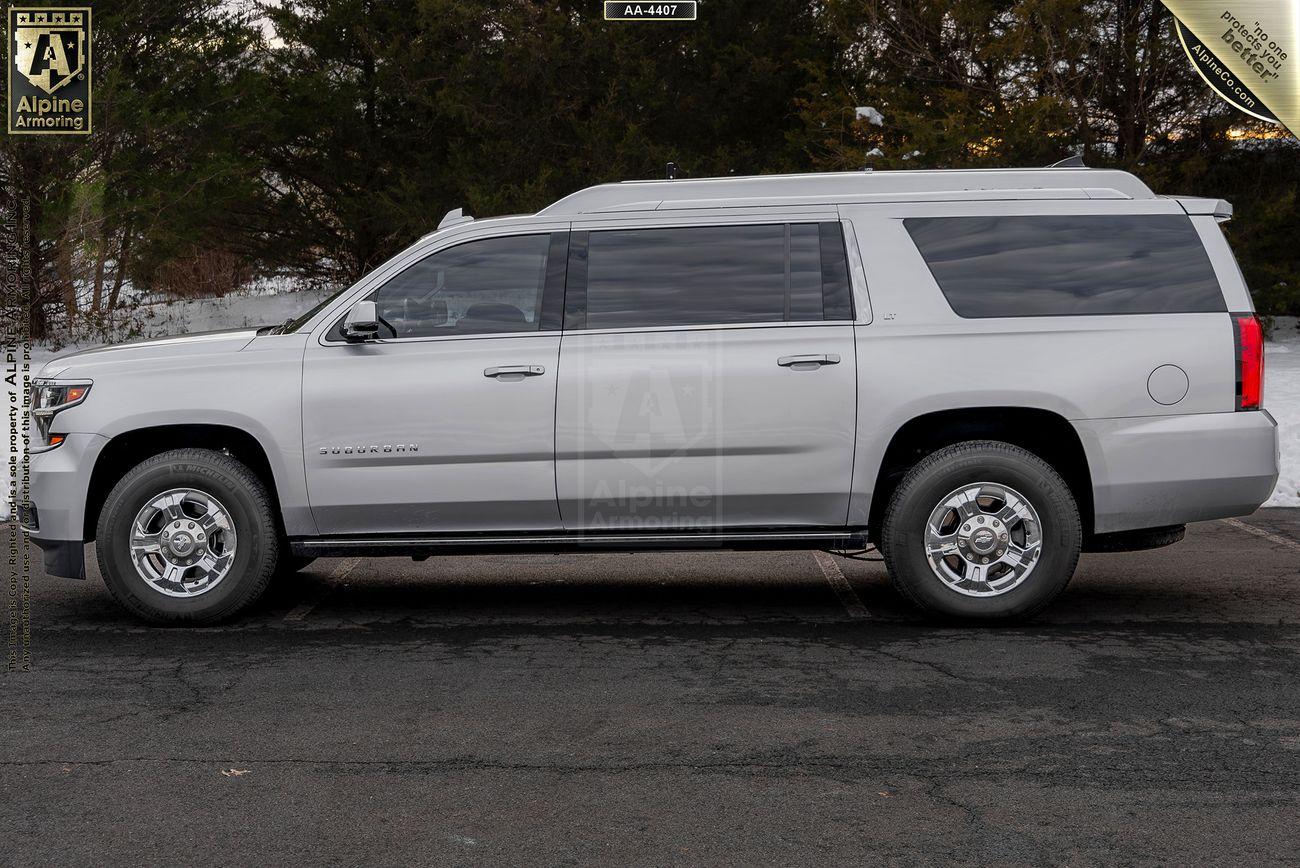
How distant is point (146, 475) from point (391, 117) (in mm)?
21021

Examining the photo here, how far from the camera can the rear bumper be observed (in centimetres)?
695

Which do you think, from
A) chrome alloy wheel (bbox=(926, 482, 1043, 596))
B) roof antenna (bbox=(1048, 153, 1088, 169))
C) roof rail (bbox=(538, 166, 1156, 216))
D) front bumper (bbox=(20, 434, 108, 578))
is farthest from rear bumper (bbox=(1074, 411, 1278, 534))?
front bumper (bbox=(20, 434, 108, 578))

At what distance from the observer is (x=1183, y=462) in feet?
22.8

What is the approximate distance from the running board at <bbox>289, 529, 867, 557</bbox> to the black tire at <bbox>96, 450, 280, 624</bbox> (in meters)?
0.29

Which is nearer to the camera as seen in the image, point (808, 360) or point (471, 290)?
point (808, 360)

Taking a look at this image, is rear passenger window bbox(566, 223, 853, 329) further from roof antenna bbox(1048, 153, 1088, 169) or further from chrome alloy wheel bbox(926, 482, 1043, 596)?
roof antenna bbox(1048, 153, 1088, 169)

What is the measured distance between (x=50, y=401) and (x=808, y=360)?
11.9ft

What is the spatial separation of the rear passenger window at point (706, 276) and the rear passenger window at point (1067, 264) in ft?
1.71

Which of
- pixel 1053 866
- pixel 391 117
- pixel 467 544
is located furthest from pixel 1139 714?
pixel 391 117

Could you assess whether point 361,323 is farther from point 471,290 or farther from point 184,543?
point 184,543

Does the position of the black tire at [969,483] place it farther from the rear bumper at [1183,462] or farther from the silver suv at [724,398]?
the rear bumper at [1183,462]

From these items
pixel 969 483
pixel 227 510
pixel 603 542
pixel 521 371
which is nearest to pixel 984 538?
pixel 969 483

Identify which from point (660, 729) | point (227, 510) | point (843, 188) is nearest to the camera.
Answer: point (660, 729)

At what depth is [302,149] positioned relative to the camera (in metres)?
27.6
